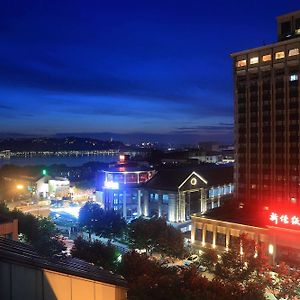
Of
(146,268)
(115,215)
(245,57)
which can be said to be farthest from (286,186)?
(146,268)

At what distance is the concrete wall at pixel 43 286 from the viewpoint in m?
9.05

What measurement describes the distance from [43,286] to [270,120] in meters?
31.4

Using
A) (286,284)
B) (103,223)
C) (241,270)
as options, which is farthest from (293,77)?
(286,284)

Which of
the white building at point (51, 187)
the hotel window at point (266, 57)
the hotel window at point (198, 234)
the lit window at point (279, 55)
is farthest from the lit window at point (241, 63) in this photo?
the white building at point (51, 187)

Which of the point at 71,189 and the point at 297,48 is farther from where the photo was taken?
the point at 71,189

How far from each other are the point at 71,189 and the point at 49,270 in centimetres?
4959

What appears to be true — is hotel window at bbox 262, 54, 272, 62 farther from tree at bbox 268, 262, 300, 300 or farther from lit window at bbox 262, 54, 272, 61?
tree at bbox 268, 262, 300, 300

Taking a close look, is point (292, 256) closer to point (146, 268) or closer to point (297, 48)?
point (146, 268)

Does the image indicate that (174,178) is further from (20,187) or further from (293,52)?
(20,187)

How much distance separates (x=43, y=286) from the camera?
9.09m

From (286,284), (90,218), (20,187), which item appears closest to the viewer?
(286,284)

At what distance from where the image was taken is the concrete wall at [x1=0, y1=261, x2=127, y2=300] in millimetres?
9055

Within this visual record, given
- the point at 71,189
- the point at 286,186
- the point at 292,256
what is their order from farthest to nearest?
the point at 71,189, the point at 286,186, the point at 292,256

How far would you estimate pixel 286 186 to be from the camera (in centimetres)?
3575
